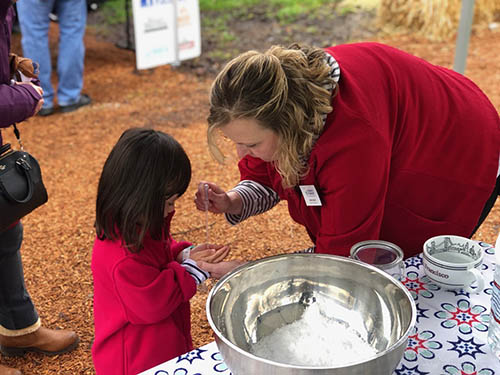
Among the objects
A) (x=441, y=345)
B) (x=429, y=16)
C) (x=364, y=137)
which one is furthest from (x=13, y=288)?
(x=429, y=16)

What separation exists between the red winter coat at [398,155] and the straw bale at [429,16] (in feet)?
19.1

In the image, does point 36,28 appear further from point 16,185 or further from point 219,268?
point 219,268

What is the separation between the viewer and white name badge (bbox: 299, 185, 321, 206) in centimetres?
167

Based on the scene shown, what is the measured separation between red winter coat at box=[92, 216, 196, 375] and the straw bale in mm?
6359

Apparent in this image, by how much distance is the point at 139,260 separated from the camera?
1.58 meters

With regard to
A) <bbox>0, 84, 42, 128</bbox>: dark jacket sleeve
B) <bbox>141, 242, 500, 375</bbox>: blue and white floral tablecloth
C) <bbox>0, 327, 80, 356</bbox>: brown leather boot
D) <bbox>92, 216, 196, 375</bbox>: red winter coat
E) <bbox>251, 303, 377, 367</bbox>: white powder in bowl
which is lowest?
<bbox>0, 327, 80, 356</bbox>: brown leather boot

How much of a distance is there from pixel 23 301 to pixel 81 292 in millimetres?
645

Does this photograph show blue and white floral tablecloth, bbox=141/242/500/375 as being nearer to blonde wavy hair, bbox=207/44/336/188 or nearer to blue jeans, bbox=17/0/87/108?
blonde wavy hair, bbox=207/44/336/188

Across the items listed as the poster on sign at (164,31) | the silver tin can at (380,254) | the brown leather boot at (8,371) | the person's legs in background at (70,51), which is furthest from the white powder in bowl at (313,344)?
the poster on sign at (164,31)

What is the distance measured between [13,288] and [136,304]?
0.88m

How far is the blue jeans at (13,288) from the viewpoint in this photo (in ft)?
6.94

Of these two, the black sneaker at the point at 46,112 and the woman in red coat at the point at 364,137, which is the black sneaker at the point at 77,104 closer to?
the black sneaker at the point at 46,112

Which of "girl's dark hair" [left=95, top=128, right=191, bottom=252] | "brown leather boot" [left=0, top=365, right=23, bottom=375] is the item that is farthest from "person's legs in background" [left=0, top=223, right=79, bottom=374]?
"girl's dark hair" [left=95, top=128, right=191, bottom=252]

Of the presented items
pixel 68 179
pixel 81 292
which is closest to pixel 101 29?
pixel 68 179
